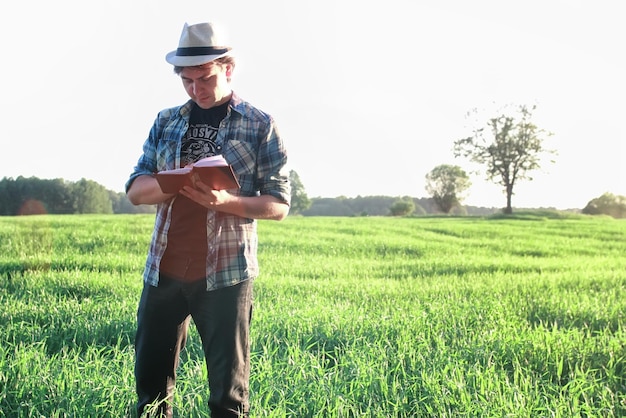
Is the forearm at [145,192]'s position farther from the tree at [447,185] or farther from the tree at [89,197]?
the tree at [447,185]

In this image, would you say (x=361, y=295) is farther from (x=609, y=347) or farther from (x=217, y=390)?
(x=217, y=390)

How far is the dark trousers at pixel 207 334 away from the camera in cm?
264

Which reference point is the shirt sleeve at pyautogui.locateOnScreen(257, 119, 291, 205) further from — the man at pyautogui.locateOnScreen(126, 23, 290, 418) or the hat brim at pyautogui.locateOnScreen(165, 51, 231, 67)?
the hat brim at pyautogui.locateOnScreen(165, 51, 231, 67)

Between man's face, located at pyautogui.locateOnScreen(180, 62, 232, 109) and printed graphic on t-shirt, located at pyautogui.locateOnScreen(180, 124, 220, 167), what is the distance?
14 cm

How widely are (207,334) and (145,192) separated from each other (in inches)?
30.9

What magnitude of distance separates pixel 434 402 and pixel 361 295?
331 centimetres

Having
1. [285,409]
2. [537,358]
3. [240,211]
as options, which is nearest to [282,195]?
[240,211]

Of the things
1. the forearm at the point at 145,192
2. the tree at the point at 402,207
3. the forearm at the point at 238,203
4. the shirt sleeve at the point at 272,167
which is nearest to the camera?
the forearm at the point at 238,203

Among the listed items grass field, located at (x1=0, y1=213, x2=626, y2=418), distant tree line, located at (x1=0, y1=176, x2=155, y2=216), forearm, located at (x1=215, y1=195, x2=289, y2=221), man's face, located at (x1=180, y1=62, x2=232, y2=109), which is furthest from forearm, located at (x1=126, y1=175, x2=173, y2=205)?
distant tree line, located at (x1=0, y1=176, x2=155, y2=216)

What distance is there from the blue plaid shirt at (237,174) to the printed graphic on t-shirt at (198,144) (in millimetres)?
43

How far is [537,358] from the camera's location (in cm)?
433

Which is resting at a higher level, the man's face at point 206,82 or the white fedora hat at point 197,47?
the white fedora hat at point 197,47

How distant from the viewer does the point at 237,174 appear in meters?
2.79

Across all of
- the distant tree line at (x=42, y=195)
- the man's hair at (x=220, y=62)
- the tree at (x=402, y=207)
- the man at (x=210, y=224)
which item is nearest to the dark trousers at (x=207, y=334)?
the man at (x=210, y=224)
